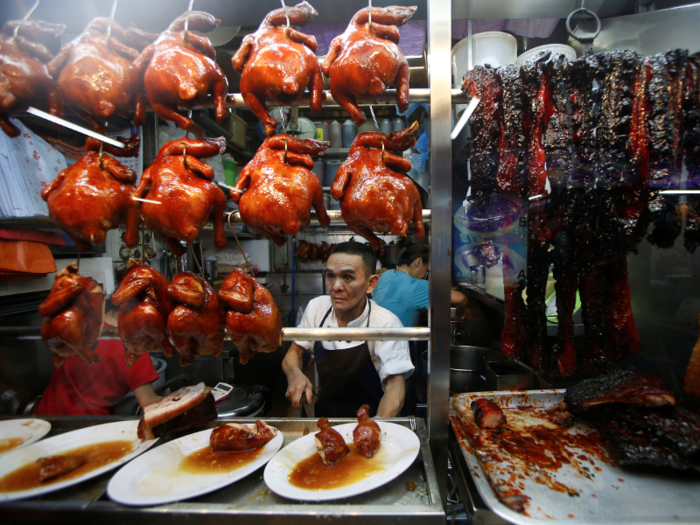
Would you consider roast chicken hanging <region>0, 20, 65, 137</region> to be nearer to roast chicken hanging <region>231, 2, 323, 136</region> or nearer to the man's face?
roast chicken hanging <region>231, 2, 323, 136</region>

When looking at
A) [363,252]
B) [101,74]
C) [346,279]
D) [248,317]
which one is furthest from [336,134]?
[248,317]

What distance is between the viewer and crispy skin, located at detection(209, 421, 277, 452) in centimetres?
149

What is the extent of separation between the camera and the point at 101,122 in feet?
5.29

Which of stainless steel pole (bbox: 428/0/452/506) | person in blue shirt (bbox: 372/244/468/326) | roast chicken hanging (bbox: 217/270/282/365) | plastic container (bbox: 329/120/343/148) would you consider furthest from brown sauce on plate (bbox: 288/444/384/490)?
plastic container (bbox: 329/120/343/148)

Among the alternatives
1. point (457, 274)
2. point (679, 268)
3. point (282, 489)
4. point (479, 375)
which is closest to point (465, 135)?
point (457, 274)

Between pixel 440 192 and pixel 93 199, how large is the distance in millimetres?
1604

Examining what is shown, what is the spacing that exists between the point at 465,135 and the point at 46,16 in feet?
8.94

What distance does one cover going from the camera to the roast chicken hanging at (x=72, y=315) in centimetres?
144

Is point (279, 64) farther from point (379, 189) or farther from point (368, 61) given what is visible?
point (379, 189)

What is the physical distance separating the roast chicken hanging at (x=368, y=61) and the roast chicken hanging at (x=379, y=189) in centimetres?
14

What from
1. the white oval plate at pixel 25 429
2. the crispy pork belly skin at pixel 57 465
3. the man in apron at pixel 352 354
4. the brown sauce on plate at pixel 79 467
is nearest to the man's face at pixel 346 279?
the man in apron at pixel 352 354

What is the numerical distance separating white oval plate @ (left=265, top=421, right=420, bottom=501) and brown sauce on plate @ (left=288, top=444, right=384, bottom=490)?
0.02 metres

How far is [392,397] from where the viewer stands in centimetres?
251

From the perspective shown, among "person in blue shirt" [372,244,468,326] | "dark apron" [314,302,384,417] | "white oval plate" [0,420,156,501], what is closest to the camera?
"white oval plate" [0,420,156,501]
